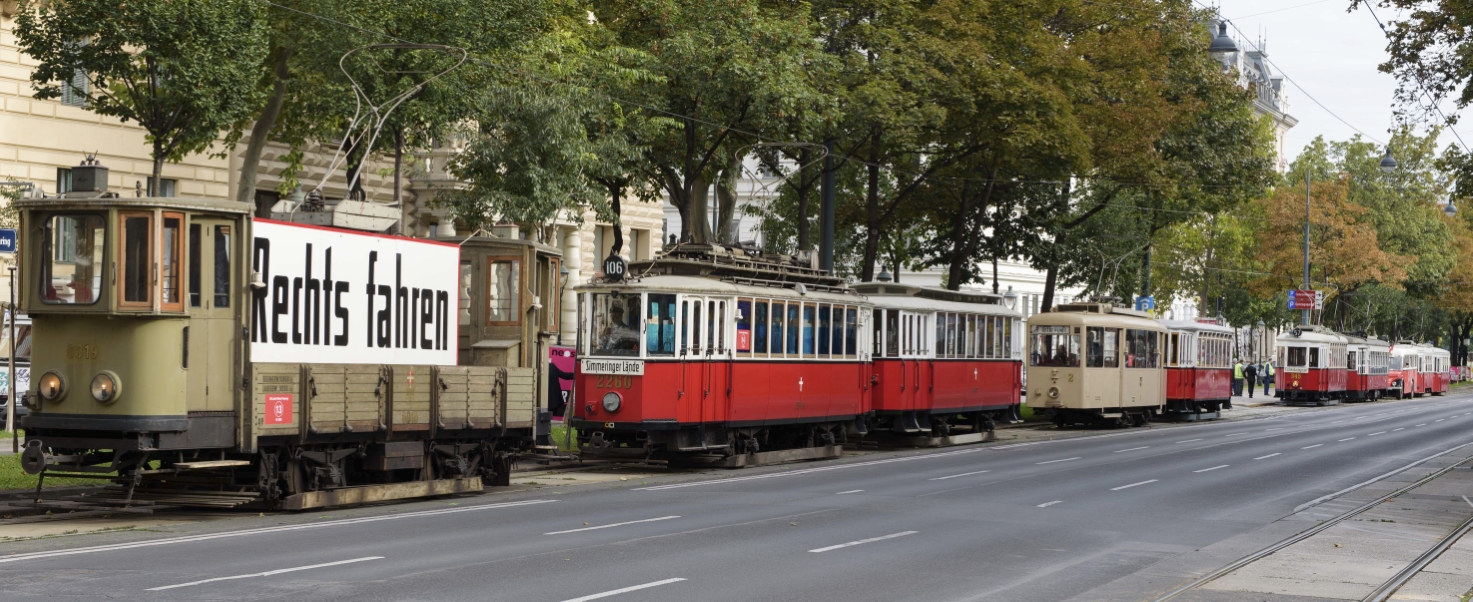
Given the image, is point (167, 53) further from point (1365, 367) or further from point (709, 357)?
point (1365, 367)

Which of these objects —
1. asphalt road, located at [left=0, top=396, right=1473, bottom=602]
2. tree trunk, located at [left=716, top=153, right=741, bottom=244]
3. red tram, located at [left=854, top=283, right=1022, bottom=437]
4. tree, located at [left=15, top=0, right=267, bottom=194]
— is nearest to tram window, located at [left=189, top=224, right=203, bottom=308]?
asphalt road, located at [left=0, top=396, right=1473, bottom=602]

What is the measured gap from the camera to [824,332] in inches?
1123

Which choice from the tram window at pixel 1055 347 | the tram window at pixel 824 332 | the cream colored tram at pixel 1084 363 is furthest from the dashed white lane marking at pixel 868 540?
the tram window at pixel 1055 347

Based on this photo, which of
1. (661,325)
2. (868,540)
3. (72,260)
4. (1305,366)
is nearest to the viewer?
(72,260)

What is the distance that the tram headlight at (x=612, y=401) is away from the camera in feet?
79.3

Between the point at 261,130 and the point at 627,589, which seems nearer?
the point at 627,589

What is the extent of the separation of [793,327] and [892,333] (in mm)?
4564

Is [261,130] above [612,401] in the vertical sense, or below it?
above

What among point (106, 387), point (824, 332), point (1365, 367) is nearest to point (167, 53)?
point (106, 387)

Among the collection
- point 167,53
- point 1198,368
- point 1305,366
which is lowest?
point 1305,366

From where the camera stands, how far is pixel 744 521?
56.9ft

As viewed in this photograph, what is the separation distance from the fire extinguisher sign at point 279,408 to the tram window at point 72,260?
195 cm

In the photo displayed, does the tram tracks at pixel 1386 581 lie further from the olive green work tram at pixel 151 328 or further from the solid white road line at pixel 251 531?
the olive green work tram at pixel 151 328

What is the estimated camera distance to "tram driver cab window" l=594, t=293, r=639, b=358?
968 inches
